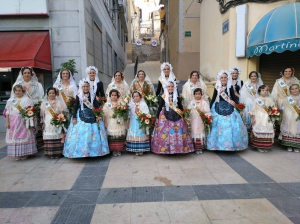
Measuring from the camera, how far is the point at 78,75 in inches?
323

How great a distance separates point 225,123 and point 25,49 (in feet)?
20.6

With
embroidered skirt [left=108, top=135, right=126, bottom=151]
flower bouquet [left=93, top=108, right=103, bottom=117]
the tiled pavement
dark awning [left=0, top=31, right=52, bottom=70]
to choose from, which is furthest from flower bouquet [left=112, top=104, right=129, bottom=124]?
dark awning [left=0, top=31, right=52, bottom=70]

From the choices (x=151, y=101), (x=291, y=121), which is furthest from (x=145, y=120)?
(x=291, y=121)

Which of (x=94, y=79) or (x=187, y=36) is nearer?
(x=94, y=79)

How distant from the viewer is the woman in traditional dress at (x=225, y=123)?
507 cm

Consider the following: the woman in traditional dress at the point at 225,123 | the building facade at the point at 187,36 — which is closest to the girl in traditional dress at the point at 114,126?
the woman in traditional dress at the point at 225,123

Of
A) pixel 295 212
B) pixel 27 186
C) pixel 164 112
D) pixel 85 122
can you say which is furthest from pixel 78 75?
pixel 295 212

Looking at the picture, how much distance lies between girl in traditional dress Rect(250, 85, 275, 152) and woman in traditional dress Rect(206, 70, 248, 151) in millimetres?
368

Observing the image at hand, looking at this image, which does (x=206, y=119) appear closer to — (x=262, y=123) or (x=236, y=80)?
(x=262, y=123)

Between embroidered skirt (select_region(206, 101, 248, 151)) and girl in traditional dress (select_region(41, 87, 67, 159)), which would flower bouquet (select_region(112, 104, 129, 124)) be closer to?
girl in traditional dress (select_region(41, 87, 67, 159))

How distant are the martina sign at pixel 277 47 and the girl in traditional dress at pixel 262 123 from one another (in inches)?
75.7

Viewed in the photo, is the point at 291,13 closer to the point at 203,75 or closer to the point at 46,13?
the point at 203,75

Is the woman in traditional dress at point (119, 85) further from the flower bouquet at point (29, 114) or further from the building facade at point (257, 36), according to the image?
the building facade at point (257, 36)

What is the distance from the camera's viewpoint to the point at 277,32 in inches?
262
